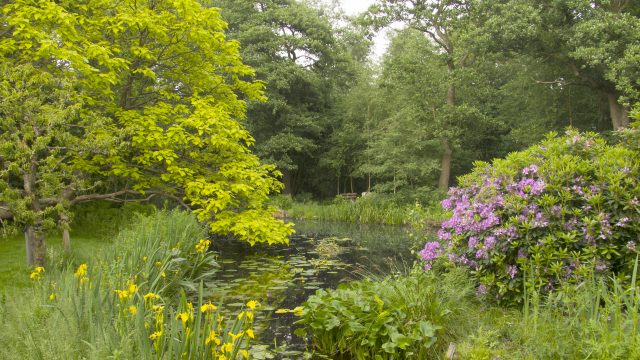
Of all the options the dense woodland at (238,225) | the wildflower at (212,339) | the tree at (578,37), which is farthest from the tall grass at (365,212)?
the wildflower at (212,339)

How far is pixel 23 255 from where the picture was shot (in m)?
7.44

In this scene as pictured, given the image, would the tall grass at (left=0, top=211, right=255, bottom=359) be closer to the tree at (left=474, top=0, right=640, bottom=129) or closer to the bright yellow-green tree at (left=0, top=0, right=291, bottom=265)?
the bright yellow-green tree at (left=0, top=0, right=291, bottom=265)

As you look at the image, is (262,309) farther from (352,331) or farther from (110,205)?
(110,205)

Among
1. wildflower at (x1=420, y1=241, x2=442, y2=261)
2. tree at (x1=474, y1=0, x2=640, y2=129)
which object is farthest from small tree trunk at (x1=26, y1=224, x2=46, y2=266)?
tree at (x1=474, y1=0, x2=640, y2=129)

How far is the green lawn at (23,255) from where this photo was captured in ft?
17.7

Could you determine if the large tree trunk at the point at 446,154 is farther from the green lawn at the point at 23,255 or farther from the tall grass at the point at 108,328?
the tall grass at the point at 108,328

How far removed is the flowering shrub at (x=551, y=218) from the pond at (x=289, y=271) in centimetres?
141

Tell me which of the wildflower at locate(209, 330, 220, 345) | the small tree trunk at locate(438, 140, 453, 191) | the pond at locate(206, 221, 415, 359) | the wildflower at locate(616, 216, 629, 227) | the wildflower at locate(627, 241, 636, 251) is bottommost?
the pond at locate(206, 221, 415, 359)

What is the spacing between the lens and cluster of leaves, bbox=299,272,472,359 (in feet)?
→ 13.0

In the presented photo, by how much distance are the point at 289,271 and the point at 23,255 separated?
4.28 m

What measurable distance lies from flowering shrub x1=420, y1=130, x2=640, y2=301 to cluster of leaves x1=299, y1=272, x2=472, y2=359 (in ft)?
1.42

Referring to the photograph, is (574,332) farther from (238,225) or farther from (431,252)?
(238,225)

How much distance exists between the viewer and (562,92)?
19953 millimetres

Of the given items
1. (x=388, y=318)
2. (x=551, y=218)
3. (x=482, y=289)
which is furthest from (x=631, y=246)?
(x=388, y=318)
